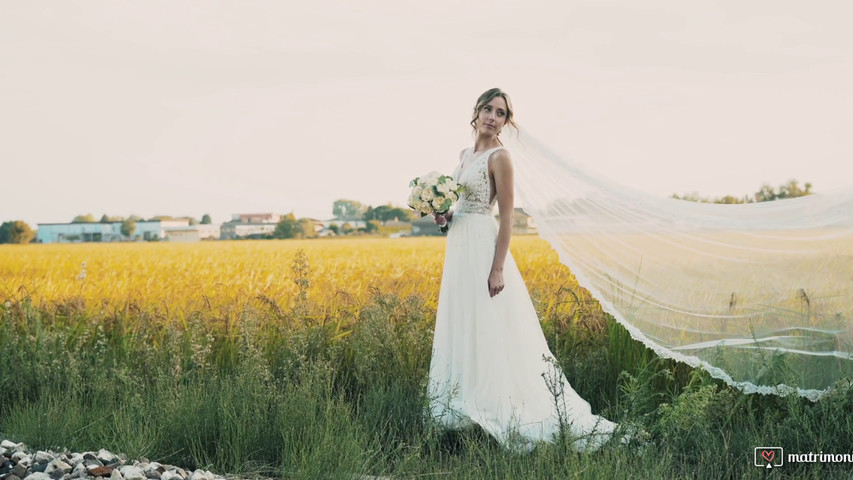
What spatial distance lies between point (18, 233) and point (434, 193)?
117 feet

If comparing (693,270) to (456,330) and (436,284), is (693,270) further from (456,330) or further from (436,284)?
(436,284)

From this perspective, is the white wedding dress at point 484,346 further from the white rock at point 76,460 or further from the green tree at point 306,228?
the green tree at point 306,228

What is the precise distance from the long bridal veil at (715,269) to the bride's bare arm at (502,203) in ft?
1.87

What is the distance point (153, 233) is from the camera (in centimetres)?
3312

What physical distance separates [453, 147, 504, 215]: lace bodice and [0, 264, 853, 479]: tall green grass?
103cm

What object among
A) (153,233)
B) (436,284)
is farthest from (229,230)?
(436,284)

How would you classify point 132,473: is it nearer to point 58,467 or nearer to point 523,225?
point 58,467

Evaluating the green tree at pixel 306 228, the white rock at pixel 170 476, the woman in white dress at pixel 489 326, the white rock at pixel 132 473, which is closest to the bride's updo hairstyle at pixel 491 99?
the woman in white dress at pixel 489 326

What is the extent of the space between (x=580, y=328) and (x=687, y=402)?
2.02 m

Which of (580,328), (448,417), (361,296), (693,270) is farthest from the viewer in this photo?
(361,296)

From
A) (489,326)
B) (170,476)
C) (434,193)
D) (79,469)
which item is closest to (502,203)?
(434,193)

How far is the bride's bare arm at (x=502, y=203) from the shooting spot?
4.75m

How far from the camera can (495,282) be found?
4785 millimetres

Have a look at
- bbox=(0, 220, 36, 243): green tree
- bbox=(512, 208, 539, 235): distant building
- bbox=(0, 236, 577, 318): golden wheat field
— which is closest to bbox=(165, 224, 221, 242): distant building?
bbox=(0, 220, 36, 243): green tree
